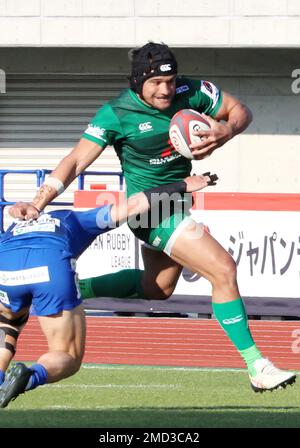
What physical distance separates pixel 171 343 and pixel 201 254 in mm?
4824

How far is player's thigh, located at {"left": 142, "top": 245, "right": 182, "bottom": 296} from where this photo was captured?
9.58m

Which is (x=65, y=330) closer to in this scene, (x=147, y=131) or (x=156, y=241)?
(x=156, y=241)

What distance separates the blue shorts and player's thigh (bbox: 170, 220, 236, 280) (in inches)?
43.5

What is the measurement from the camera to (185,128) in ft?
29.3

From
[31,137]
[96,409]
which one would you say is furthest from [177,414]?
[31,137]

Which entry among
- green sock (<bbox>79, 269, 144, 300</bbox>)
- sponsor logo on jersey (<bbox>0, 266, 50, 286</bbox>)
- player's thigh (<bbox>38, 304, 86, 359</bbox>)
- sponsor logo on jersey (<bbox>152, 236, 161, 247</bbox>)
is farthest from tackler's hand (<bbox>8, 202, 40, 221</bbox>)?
green sock (<bbox>79, 269, 144, 300</bbox>)

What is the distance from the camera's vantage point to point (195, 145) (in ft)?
29.3

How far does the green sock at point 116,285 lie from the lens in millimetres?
9734

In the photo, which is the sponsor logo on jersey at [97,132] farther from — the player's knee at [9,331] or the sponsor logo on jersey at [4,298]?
the sponsor logo on jersey at [4,298]

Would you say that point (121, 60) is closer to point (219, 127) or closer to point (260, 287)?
point (260, 287)

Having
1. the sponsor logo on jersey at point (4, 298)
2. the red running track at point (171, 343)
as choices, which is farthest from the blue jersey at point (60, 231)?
the red running track at point (171, 343)

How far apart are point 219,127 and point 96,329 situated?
17.4 ft

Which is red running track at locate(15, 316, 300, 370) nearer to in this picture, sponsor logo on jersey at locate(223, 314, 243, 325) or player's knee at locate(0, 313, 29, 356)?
sponsor logo on jersey at locate(223, 314, 243, 325)
